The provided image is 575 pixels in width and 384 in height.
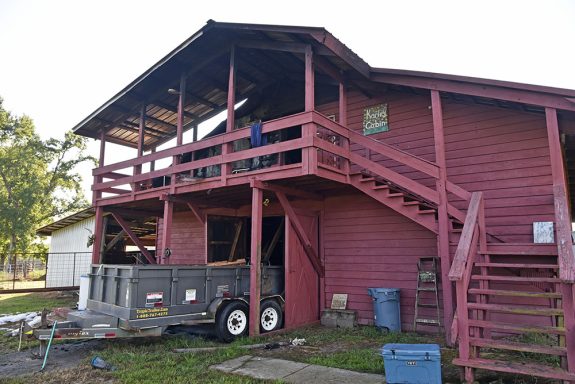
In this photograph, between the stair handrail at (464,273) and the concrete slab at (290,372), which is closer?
the stair handrail at (464,273)

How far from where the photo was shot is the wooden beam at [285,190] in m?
7.82

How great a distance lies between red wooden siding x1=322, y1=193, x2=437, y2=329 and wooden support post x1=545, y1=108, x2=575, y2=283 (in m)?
2.50

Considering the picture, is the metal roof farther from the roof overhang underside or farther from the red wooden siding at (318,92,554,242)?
the red wooden siding at (318,92,554,242)

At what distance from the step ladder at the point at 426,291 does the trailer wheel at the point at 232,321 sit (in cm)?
330

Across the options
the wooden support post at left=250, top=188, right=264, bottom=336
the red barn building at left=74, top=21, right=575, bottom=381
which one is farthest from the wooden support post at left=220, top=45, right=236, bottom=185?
the wooden support post at left=250, top=188, right=264, bottom=336

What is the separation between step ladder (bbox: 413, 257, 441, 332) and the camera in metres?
7.66

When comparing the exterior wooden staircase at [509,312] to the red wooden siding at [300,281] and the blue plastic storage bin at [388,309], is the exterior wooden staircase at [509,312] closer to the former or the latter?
the blue plastic storage bin at [388,309]

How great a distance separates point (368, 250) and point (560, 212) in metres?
3.88

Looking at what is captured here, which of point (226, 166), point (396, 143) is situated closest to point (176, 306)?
point (226, 166)

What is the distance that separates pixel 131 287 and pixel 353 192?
16.5 feet

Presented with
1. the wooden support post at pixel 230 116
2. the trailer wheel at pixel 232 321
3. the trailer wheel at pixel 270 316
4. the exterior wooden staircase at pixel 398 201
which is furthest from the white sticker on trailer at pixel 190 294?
the exterior wooden staircase at pixel 398 201

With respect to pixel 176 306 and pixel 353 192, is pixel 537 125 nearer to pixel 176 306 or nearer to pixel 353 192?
pixel 353 192

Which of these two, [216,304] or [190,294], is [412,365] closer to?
[216,304]

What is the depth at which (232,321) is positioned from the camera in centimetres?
745
